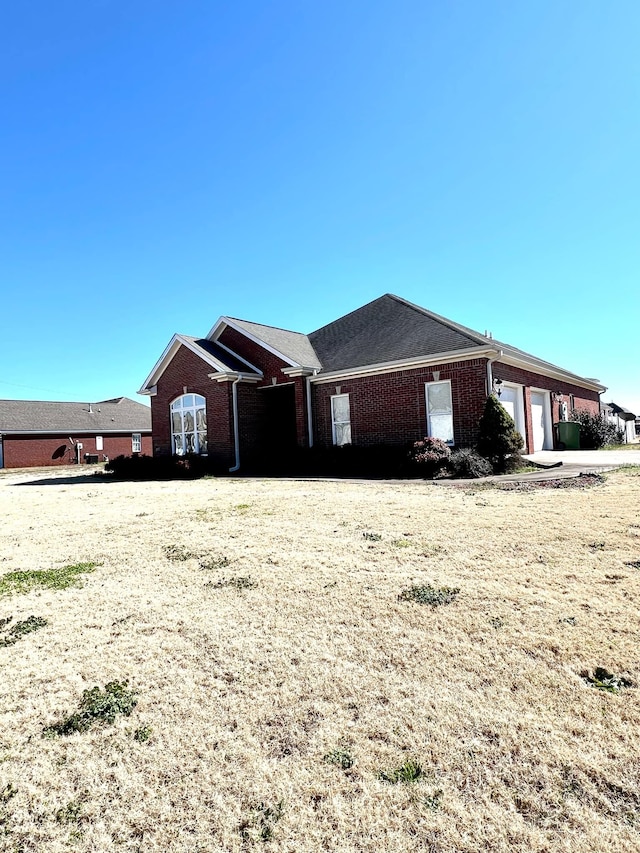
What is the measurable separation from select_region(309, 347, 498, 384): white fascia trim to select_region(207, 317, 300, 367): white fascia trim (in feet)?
4.40

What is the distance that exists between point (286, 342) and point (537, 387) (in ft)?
34.7

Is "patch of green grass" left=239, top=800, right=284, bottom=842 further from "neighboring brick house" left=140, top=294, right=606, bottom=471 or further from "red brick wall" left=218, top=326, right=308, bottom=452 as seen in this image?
"red brick wall" left=218, top=326, right=308, bottom=452

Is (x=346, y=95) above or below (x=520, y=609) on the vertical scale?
above

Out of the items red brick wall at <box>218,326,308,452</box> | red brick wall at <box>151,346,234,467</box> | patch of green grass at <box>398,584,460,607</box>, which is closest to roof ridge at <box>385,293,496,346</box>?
red brick wall at <box>218,326,308,452</box>

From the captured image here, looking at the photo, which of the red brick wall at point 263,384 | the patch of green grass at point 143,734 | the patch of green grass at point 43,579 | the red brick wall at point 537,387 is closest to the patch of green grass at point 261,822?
the patch of green grass at point 143,734

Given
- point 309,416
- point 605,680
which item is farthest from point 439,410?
point 605,680

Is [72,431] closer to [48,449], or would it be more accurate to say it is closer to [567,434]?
[48,449]

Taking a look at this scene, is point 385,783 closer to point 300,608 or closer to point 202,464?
point 300,608

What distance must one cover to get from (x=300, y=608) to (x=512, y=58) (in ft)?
42.8

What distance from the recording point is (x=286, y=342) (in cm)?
2014

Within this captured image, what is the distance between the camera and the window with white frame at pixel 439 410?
14.8 meters

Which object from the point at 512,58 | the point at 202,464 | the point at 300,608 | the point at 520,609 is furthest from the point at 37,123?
the point at 520,609

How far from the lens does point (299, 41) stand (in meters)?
11.3

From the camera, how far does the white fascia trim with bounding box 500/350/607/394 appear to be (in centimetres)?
1551
